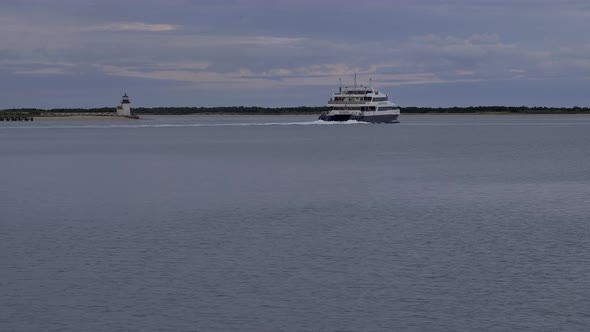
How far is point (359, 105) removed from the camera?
174 metres

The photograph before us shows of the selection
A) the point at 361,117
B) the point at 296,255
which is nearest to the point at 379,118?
the point at 361,117

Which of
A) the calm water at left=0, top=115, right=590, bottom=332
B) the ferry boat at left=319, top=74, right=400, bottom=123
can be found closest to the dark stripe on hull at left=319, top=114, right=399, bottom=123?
the ferry boat at left=319, top=74, right=400, bottom=123

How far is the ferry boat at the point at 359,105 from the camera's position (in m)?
174

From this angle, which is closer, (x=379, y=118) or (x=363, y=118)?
(x=363, y=118)

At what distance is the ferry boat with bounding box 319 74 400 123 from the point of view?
174 metres

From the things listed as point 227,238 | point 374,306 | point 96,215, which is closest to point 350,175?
point 96,215

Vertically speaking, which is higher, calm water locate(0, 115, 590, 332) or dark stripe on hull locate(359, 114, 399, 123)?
calm water locate(0, 115, 590, 332)

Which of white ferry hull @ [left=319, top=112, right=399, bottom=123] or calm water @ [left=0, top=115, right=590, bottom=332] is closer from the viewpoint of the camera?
calm water @ [left=0, top=115, right=590, bottom=332]

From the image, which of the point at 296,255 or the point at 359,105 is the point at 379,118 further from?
the point at 296,255

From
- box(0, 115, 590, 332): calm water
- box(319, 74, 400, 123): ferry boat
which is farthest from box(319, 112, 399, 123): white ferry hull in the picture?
box(0, 115, 590, 332): calm water

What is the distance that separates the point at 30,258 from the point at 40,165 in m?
44.9

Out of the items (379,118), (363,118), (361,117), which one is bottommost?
(379,118)

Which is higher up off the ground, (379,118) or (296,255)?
(296,255)

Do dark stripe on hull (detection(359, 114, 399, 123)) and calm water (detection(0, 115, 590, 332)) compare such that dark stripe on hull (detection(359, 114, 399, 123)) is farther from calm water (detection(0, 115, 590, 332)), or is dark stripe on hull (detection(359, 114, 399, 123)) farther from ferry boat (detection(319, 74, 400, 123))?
calm water (detection(0, 115, 590, 332))
